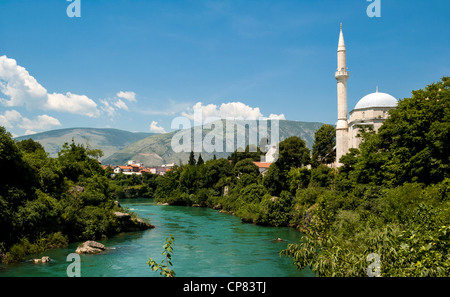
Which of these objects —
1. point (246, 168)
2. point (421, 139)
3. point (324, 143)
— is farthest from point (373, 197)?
point (246, 168)

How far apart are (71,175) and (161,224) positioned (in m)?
10.6

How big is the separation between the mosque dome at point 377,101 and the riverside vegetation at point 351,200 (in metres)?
8.83

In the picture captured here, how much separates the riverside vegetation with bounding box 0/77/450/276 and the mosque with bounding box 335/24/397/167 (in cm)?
512

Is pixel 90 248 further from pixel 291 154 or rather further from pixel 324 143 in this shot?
pixel 324 143

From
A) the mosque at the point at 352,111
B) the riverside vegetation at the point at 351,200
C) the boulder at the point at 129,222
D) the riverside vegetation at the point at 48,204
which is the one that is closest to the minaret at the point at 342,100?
the mosque at the point at 352,111

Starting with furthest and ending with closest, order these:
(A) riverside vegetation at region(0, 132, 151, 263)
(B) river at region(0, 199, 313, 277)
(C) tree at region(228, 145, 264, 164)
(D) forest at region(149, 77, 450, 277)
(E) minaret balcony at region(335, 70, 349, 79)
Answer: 1. (C) tree at region(228, 145, 264, 164)
2. (E) minaret balcony at region(335, 70, 349, 79)
3. (A) riverside vegetation at region(0, 132, 151, 263)
4. (B) river at region(0, 199, 313, 277)
5. (D) forest at region(149, 77, 450, 277)

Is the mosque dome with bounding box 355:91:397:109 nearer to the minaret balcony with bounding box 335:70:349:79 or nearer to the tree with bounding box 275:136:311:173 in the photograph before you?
the minaret balcony with bounding box 335:70:349:79

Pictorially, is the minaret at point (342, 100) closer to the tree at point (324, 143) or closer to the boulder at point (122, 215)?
the tree at point (324, 143)

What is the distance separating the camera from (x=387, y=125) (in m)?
28.7

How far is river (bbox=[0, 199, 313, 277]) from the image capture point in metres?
18.7

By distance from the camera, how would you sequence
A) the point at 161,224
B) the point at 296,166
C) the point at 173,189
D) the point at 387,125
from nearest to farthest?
the point at 387,125, the point at 161,224, the point at 296,166, the point at 173,189

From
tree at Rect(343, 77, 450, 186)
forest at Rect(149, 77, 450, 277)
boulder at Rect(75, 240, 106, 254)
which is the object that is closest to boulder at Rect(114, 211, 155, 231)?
boulder at Rect(75, 240, 106, 254)
